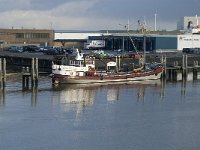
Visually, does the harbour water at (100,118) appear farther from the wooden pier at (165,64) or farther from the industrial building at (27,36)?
the industrial building at (27,36)

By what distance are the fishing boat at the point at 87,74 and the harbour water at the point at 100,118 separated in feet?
3.94

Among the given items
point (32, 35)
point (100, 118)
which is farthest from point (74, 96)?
point (32, 35)

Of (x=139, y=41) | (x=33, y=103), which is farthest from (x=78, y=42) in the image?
(x=33, y=103)

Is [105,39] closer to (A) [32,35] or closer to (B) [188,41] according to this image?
(A) [32,35]

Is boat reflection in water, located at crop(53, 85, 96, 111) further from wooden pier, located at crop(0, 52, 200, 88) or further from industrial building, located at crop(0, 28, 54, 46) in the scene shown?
industrial building, located at crop(0, 28, 54, 46)

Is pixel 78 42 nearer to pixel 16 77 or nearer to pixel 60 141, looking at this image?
pixel 16 77

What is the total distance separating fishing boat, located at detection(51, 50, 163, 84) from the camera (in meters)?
58.6

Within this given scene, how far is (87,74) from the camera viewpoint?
5959cm

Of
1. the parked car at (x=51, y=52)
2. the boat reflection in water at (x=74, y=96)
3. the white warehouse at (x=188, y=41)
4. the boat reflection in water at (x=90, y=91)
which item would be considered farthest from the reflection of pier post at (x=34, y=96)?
the white warehouse at (x=188, y=41)

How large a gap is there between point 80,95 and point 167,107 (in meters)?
9.00

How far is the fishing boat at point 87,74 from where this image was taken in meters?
58.6

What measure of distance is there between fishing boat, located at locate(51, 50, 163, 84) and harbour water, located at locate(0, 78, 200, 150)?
1201mm

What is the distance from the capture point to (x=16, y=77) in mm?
63750

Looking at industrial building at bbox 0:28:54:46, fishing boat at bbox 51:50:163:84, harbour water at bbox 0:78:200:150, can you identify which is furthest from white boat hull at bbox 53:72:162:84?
industrial building at bbox 0:28:54:46
